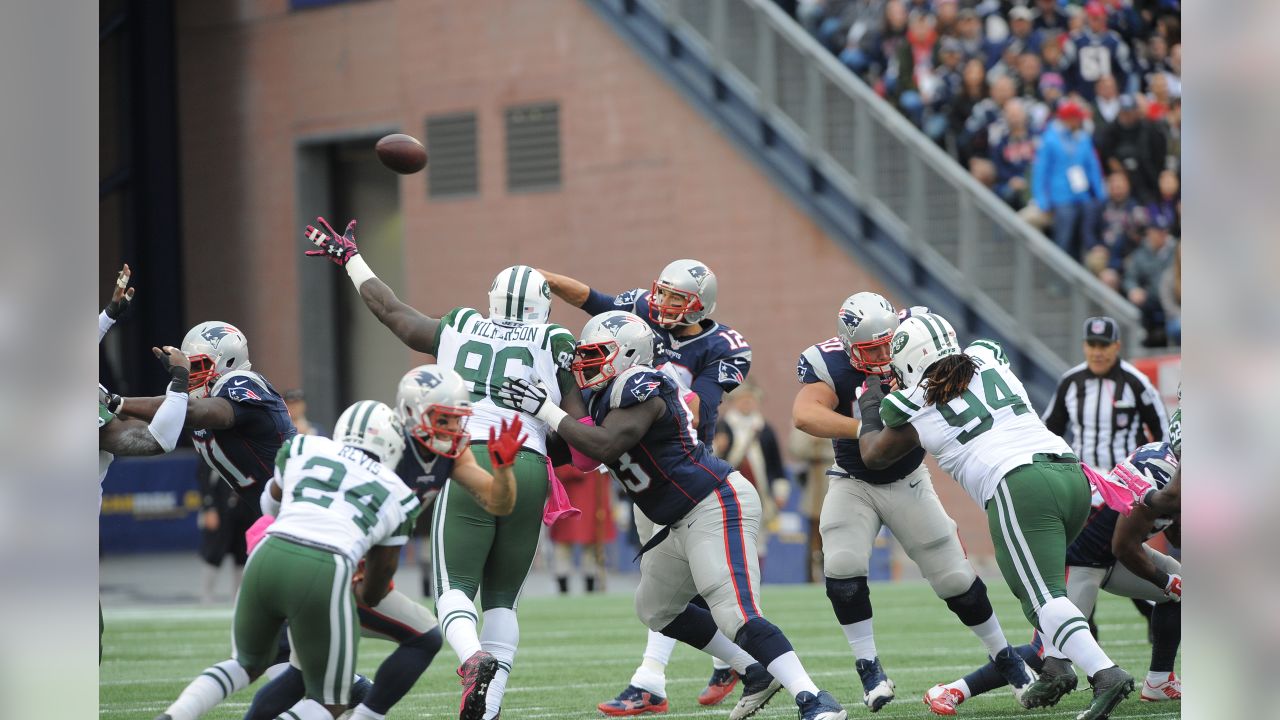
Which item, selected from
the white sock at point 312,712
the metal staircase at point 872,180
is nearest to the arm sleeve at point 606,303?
the white sock at point 312,712

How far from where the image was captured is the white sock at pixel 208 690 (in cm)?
490

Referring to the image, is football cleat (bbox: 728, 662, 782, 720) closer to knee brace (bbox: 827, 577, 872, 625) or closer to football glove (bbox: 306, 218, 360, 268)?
knee brace (bbox: 827, 577, 872, 625)

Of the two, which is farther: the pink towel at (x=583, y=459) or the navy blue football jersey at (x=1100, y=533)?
the navy blue football jersey at (x=1100, y=533)

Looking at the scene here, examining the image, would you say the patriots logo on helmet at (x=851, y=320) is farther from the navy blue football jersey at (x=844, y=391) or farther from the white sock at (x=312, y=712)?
the white sock at (x=312, y=712)

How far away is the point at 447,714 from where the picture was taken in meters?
6.70

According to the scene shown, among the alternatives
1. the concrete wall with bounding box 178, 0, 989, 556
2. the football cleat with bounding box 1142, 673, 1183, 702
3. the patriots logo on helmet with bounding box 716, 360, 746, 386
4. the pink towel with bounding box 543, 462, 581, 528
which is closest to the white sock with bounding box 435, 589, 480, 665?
the pink towel with bounding box 543, 462, 581, 528

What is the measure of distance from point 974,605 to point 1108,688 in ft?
3.09

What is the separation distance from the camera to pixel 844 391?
22.0 feet

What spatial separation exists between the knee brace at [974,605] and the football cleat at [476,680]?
2085 millimetres

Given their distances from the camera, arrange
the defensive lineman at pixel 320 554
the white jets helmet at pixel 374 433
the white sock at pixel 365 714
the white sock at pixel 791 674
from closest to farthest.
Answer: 1. the defensive lineman at pixel 320 554
2. the white jets helmet at pixel 374 433
3. the white sock at pixel 365 714
4. the white sock at pixel 791 674

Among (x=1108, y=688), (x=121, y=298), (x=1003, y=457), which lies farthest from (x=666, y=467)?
(x=121, y=298)

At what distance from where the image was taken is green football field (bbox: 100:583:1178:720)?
6.84m

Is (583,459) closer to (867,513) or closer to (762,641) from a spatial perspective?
(762,641)
